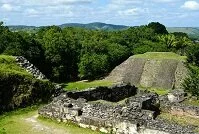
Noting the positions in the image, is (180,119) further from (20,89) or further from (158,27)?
(158,27)

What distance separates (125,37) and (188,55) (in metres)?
25.3

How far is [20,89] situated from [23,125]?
493cm

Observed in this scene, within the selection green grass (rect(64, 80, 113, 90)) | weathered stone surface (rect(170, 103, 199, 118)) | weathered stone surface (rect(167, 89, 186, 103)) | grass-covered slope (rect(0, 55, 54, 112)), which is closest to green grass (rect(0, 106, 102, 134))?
grass-covered slope (rect(0, 55, 54, 112))

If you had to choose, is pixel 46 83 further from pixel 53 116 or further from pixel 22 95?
pixel 53 116

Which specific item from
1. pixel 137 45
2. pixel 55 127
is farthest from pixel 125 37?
pixel 55 127

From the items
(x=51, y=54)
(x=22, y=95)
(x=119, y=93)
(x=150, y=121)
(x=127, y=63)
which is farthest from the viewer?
(x=127, y=63)

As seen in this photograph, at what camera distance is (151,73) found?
5794 cm

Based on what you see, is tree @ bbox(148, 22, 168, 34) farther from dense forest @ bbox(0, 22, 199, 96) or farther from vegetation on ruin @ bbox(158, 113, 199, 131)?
vegetation on ruin @ bbox(158, 113, 199, 131)

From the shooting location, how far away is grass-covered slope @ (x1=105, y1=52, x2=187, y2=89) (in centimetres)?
5517

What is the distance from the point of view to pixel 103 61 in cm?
6206

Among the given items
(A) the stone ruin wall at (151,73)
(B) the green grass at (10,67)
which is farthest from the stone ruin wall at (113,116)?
(A) the stone ruin wall at (151,73)

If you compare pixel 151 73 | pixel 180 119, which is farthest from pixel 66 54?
pixel 180 119

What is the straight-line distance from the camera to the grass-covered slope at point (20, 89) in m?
26.5

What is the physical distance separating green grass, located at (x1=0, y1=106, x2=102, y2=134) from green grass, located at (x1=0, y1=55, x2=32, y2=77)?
137 inches
